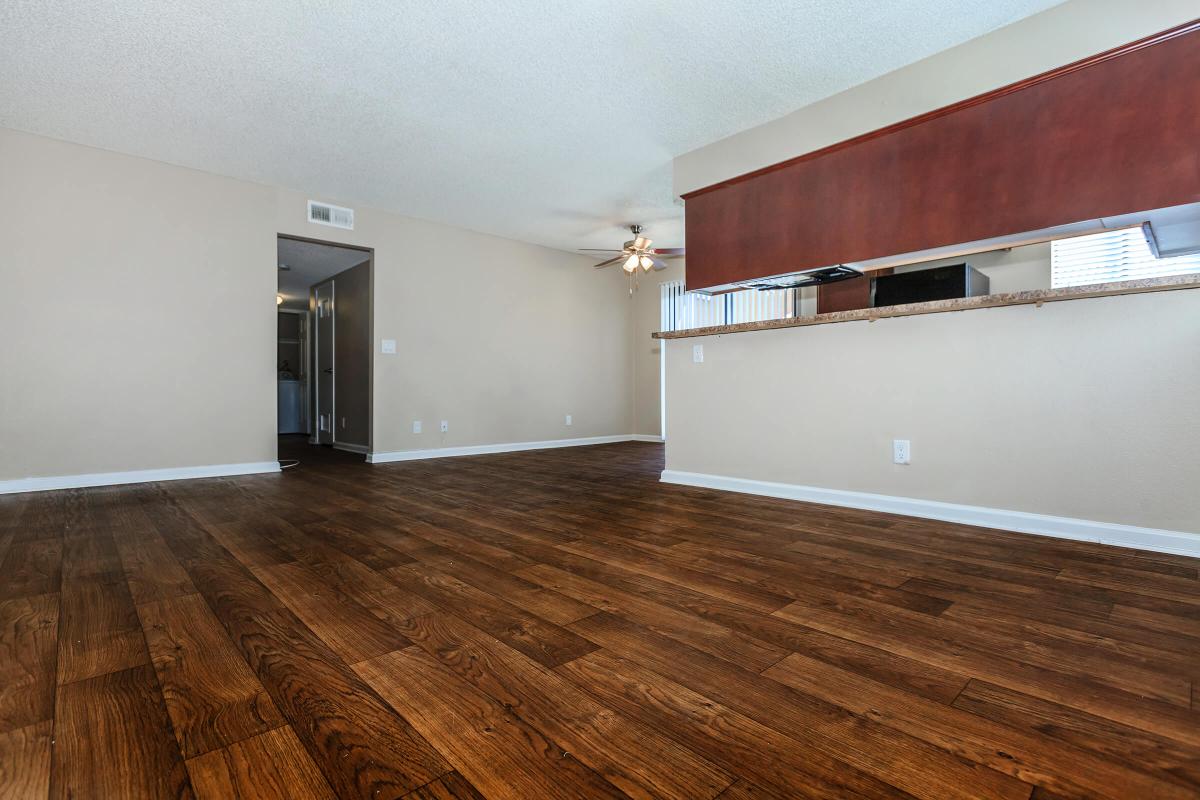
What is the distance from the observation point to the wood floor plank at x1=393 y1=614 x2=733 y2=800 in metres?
0.87

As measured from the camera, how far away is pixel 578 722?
103cm

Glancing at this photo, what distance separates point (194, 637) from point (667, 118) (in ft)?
12.0

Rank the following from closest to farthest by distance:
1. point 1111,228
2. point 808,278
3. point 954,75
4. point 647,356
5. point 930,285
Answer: point 1111,228 < point 954,75 < point 930,285 < point 808,278 < point 647,356

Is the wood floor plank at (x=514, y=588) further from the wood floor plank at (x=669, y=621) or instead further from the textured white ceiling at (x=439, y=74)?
the textured white ceiling at (x=439, y=74)

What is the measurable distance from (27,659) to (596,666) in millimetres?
1336

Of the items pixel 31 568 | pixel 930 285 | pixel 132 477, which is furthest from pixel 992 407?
pixel 132 477

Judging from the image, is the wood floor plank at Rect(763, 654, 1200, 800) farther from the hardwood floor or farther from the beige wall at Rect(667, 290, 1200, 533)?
the beige wall at Rect(667, 290, 1200, 533)

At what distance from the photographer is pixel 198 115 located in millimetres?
3547

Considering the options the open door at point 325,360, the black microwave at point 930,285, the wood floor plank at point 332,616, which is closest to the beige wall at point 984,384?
the black microwave at point 930,285

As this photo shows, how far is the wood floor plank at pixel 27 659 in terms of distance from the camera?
1.07 metres

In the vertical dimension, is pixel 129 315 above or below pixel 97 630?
above

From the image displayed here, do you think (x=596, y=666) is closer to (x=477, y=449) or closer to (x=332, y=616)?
(x=332, y=616)

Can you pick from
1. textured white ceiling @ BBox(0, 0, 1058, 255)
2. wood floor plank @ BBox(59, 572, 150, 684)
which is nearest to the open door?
textured white ceiling @ BBox(0, 0, 1058, 255)

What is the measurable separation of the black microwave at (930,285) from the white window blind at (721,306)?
0.95 m
